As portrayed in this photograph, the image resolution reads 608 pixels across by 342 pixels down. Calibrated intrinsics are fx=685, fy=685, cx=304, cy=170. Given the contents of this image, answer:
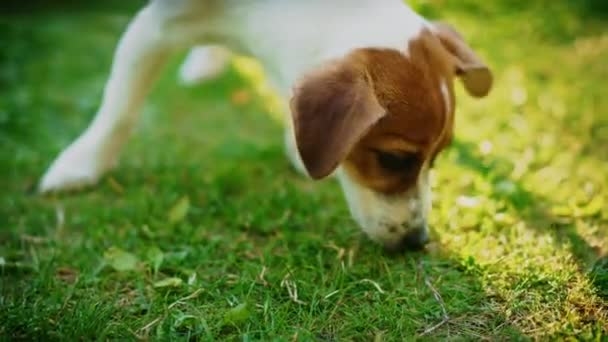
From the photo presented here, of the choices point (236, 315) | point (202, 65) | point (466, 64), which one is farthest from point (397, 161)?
point (202, 65)

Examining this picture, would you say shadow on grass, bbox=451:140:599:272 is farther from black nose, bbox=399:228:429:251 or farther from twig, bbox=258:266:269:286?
twig, bbox=258:266:269:286

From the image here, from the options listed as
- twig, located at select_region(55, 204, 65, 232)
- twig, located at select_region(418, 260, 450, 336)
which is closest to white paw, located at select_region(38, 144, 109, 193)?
twig, located at select_region(55, 204, 65, 232)

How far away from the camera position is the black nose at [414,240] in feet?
7.79

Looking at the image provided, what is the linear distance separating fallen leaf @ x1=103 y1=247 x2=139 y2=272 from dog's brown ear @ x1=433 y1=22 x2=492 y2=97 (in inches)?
53.2

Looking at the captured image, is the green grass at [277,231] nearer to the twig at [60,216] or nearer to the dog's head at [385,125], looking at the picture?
the twig at [60,216]

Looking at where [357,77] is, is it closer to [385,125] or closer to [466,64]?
[385,125]

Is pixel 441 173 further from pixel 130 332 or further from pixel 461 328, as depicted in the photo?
pixel 130 332

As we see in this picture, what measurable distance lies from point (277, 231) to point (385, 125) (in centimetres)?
68

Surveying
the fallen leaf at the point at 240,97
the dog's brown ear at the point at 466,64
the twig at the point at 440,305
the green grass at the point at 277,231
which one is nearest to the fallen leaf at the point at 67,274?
the green grass at the point at 277,231

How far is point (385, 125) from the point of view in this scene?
223cm

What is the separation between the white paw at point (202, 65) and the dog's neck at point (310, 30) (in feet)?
5.28

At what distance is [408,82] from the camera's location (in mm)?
2225

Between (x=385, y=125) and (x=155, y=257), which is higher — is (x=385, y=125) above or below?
above

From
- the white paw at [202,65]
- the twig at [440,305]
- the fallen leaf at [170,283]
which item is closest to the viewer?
the twig at [440,305]
